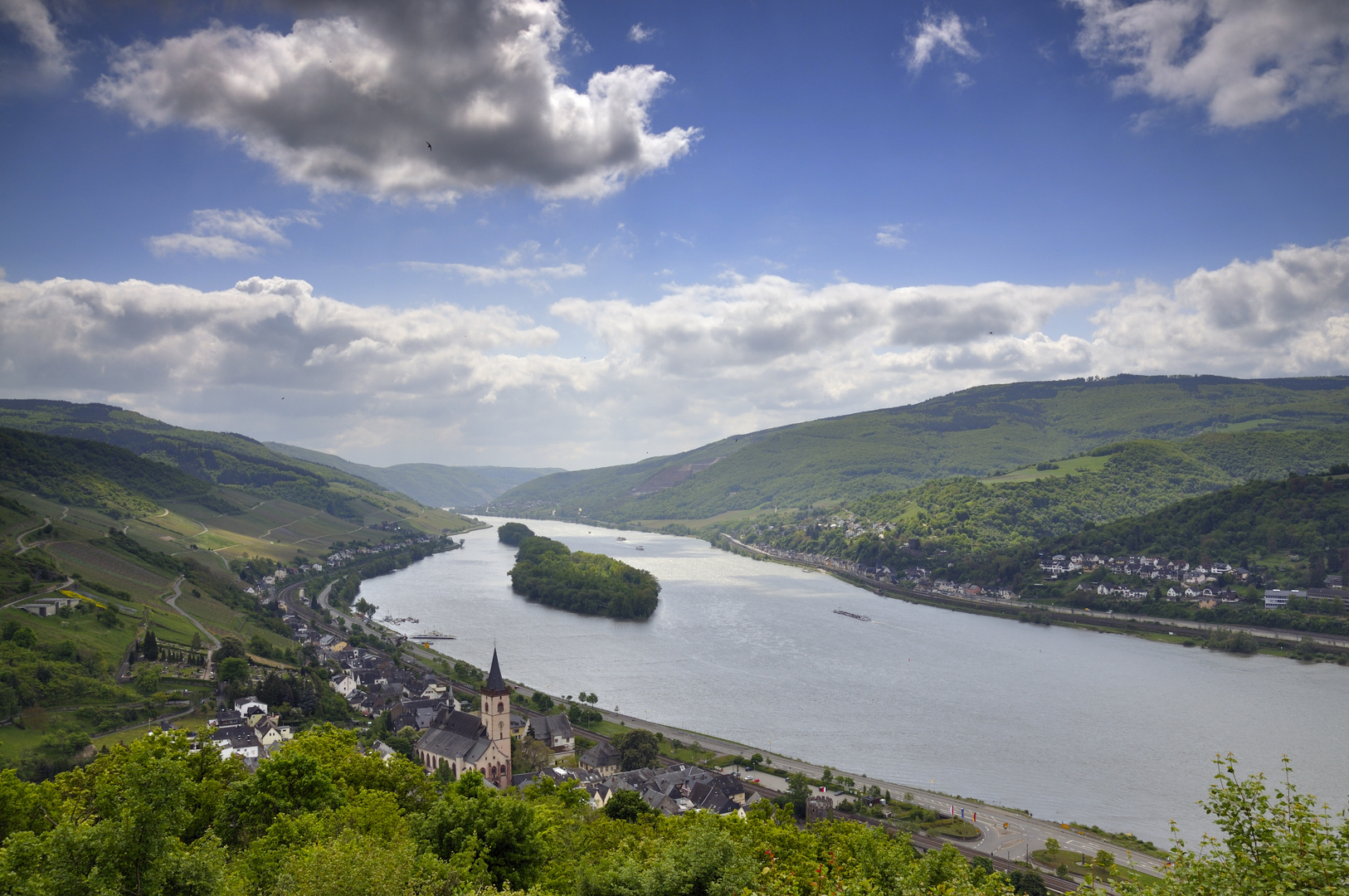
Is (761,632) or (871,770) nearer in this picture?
(871,770)

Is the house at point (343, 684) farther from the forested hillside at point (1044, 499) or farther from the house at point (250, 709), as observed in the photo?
the forested hillside at point (1044, 499)

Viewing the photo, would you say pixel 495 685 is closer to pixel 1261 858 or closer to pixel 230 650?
pixel 230 650

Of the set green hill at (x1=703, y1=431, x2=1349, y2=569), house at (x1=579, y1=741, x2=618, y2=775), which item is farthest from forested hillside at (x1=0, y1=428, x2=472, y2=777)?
green hill at (x1=703, y1=431, x2=1349, y2=569)

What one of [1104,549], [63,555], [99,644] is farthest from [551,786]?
[1104,549]

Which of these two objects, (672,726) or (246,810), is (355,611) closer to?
(672,726)

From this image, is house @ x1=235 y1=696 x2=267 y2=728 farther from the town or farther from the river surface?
the river surface

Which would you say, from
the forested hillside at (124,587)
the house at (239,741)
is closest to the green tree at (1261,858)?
the forested hillside at (124,587)

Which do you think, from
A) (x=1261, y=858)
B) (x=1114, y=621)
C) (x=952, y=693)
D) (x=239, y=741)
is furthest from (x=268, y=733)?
(x=1114, y=621)
